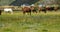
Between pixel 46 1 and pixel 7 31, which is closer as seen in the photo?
pixel 7 31

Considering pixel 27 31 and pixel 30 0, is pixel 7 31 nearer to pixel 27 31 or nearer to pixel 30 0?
pixel 27 31

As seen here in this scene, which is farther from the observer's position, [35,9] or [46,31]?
[35,9]

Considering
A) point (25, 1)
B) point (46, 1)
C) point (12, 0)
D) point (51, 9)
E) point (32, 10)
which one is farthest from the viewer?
point (12, 0)

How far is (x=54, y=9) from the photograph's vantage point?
127 ft

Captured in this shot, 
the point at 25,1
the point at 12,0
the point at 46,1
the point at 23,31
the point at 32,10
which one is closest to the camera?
the point at 23,31

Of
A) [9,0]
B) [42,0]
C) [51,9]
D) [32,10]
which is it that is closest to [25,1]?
[9,0]

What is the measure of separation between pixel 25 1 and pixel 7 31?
58497 mm

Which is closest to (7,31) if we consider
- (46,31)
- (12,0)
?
(46,31)

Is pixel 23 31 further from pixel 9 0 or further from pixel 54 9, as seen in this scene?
pixel 9 0

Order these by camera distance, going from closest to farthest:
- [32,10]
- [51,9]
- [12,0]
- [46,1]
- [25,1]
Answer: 1. [32,10]
2. [51,9]
3. [46,1]
4. [25,1]
5. [12,0]

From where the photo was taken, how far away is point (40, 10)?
3544cm

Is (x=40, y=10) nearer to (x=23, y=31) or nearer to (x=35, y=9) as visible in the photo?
(x=35, y=9)

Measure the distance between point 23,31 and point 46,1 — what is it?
46701 mm

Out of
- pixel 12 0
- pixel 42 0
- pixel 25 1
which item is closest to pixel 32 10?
pixel 42 0
